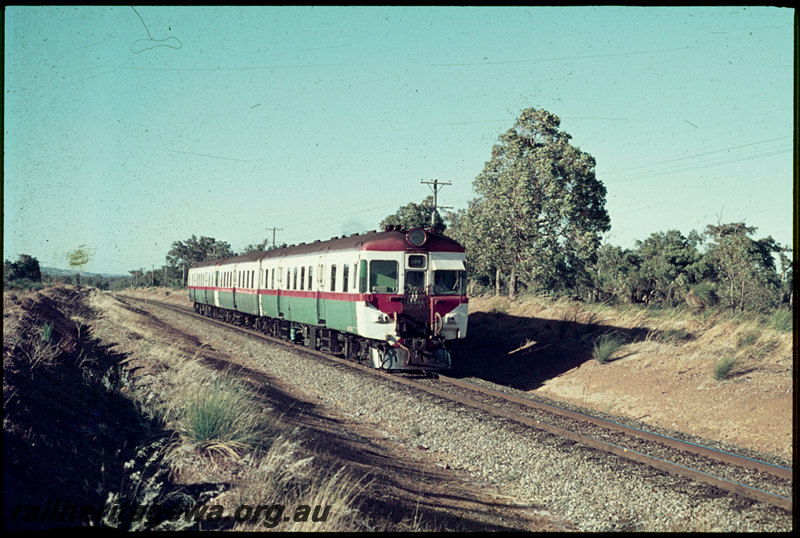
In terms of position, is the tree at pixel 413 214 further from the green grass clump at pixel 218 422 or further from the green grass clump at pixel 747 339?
the green grass clump at pixel 218 422

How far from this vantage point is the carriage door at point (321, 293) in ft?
59.5

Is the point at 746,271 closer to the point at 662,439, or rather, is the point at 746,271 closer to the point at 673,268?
the point at 673,268

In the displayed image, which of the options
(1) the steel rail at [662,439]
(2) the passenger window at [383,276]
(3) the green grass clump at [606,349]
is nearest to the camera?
(1) the steel rail at [662,439]

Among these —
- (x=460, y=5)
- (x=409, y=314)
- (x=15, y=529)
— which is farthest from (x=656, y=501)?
(x=409, y=314)

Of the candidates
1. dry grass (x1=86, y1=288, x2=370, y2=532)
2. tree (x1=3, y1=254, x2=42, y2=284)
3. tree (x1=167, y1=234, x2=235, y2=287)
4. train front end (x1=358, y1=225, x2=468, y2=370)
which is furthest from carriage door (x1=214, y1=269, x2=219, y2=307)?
tree (x1=167, y1=234, x2=235, y2=287)

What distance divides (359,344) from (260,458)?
1051cm

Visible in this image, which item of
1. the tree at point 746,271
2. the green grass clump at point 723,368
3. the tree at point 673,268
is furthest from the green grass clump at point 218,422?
the tree at point 673,268

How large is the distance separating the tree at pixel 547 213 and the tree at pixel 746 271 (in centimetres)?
665

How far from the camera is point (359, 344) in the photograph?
17438 mm

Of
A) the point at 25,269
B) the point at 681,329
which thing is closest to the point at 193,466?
the point at 681,329

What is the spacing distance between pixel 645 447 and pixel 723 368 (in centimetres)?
564

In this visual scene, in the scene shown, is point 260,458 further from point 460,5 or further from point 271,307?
point 271,307

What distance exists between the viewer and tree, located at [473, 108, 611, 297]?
28359 mm

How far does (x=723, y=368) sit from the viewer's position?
44.6 feet
